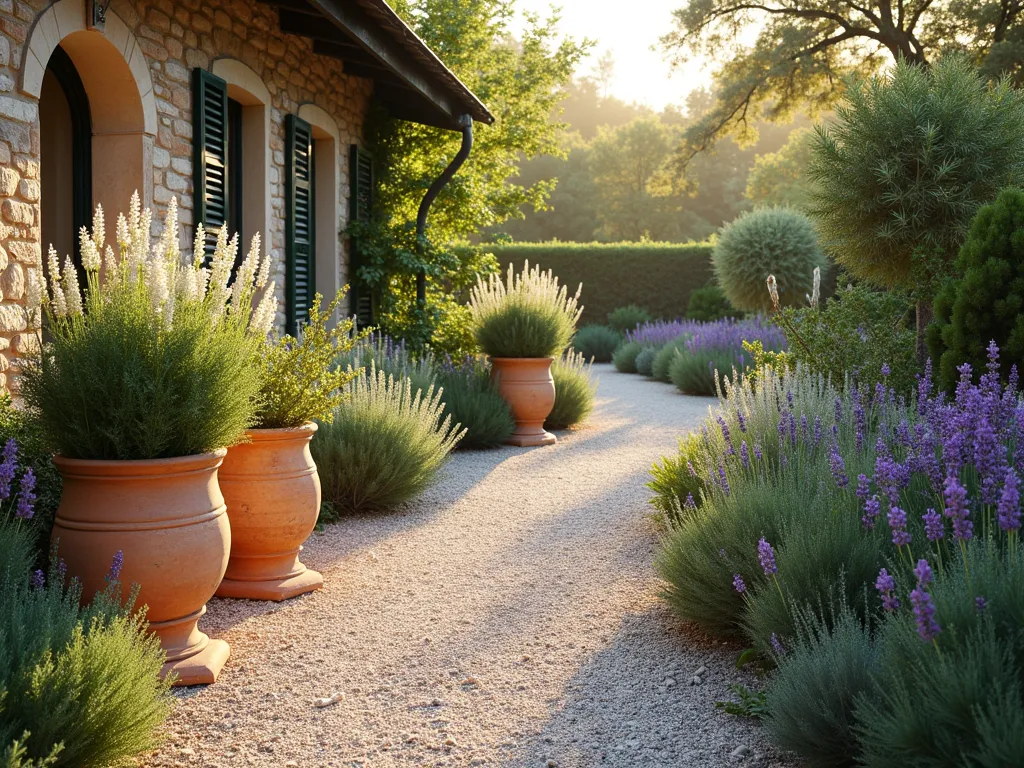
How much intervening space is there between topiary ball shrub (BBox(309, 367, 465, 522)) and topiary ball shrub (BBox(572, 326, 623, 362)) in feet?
39.2

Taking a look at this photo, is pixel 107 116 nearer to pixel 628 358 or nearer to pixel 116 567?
pixel 116 567

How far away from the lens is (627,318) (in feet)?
61.1

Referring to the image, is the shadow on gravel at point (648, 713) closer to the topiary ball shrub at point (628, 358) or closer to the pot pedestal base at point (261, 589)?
the pot pedestal base at point (261, 589)

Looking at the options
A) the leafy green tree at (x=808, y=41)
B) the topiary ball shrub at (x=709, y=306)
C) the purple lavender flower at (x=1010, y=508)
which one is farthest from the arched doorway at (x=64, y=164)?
the leafy green tree at (x=808, y=41)

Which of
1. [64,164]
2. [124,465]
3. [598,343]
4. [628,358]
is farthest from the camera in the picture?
[598,343]

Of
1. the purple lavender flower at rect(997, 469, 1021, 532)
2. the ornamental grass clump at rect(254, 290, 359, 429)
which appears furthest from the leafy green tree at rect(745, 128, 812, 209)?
the purple lavender flower at rect(997, 469, 1021, 532)

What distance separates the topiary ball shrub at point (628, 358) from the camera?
14969mm

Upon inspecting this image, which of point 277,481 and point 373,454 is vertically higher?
point 277,481

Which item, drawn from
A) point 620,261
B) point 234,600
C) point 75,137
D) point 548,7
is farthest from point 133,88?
point 620,261

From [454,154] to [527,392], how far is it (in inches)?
155

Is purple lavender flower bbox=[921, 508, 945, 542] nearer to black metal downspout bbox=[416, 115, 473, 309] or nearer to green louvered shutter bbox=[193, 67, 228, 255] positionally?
green louvered shutter bbox=[193, 67, 228, 255]

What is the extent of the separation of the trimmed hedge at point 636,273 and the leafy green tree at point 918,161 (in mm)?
12886

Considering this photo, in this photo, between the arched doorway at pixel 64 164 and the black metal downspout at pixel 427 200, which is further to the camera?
the black metal downspout at pixel 427 200

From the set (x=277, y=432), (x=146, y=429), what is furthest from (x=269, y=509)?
(x=146, y=429)
